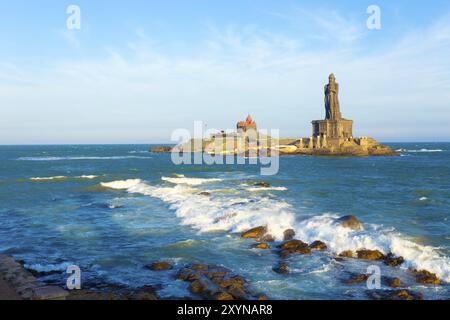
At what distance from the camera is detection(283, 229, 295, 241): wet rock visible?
61.5 feet

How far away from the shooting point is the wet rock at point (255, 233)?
19.0 meters

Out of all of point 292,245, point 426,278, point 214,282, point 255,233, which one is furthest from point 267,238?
point 426,278

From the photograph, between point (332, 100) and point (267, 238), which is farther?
point (332, 100)

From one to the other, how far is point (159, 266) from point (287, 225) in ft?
27.0

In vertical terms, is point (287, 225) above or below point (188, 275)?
above

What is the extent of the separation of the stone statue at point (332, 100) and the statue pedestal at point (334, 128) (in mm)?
4110

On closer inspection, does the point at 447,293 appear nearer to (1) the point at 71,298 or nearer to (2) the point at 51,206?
(1) the point at 71,298

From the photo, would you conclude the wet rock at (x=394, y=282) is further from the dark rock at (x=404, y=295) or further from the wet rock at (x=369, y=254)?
the wet rock at (x=369, y=254)

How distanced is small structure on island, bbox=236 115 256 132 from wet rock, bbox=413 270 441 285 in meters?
133

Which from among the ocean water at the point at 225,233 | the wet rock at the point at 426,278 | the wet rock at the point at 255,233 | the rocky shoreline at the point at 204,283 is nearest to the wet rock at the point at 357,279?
the rocky shoreline at the point at 204,283

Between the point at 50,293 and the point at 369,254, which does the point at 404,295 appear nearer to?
the point at 369,254

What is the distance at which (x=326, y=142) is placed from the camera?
116 m
